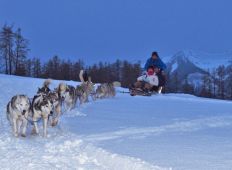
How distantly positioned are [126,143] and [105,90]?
9.91 m

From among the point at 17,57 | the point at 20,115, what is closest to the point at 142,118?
the point at 20,115

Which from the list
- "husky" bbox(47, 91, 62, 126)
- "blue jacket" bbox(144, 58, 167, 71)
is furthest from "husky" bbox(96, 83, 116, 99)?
"husky" bbox(47, 91, 62, 126)

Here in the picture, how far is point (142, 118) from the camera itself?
35.0 ft

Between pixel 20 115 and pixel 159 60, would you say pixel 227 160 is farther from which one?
pixel 159 60

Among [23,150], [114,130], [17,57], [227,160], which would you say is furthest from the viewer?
[17,57]

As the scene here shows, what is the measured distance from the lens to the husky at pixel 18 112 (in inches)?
316

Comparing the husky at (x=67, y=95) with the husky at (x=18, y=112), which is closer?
the husky at (x=18, y=112)

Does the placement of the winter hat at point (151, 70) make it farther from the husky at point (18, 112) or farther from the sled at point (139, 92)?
the husky at point (18, 112)

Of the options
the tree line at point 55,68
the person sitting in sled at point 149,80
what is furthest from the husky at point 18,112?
the tree line at point 55,68

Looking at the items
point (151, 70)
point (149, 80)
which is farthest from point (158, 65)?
point (149, 80)

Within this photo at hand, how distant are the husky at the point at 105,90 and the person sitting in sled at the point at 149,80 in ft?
3.35

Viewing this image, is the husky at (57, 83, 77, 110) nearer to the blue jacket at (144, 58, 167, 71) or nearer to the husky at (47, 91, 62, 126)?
the husky at (47, 91, 62, 126)

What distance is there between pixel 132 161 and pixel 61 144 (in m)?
1.88

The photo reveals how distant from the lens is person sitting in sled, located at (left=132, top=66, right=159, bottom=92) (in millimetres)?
17531
